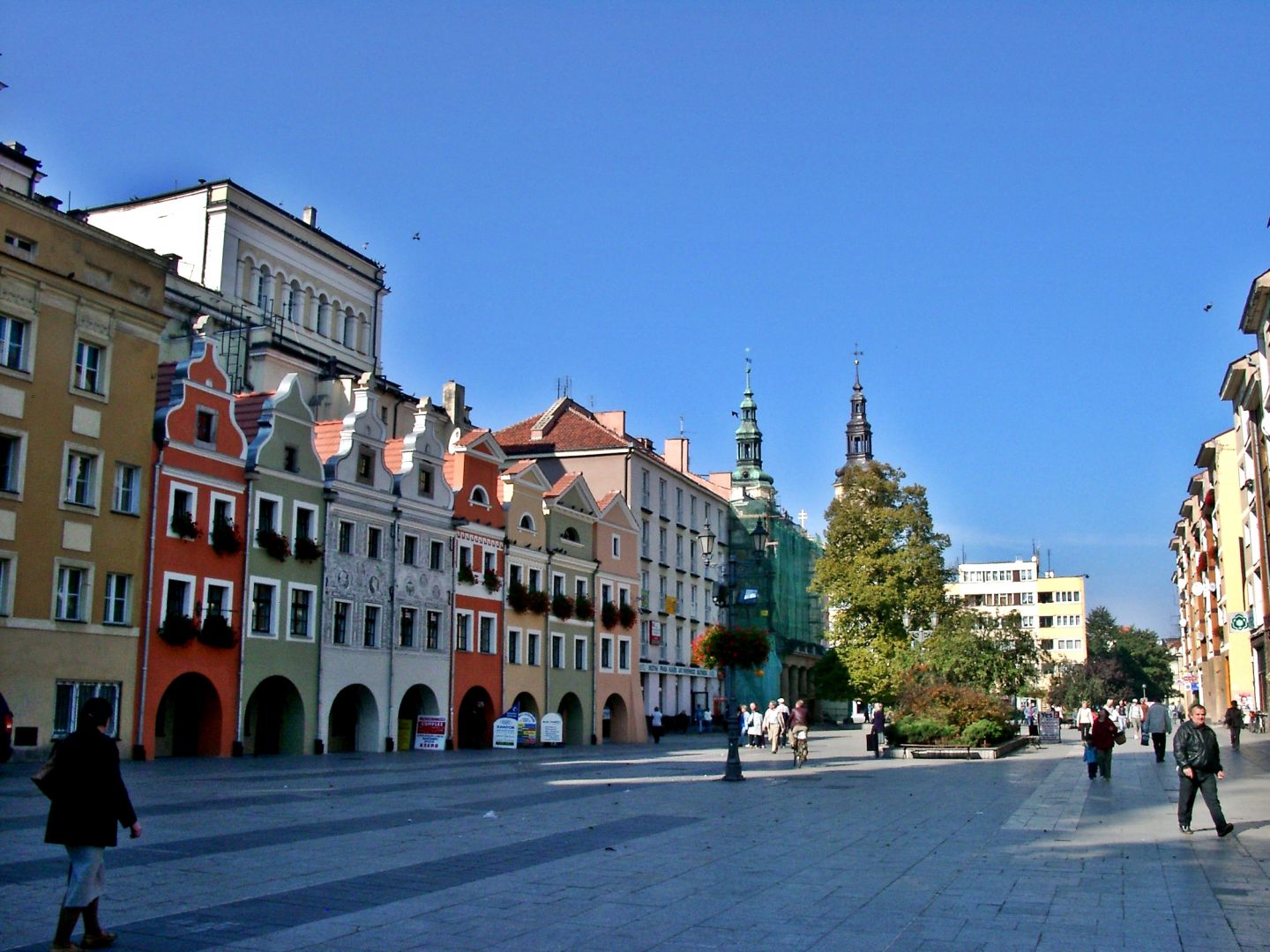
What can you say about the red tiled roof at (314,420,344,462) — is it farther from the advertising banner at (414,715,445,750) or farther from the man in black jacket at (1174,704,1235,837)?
the man in black jacket at (1174,704,1235,837)

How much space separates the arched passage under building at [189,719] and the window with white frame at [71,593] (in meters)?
4.06

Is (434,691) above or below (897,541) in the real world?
below

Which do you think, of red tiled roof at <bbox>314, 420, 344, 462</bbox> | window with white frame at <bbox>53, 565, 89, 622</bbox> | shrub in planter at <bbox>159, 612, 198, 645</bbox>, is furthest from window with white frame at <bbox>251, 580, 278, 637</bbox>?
window with white frame at <bbox>53, 565, 89, 622</bbox>

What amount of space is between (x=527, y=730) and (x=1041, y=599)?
→ 4043 inches

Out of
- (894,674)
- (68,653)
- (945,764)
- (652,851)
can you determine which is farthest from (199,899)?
(894,674)

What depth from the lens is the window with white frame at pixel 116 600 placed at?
31.1 metres

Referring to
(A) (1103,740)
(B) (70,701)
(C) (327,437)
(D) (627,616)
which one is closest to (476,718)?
(D) (627,616)

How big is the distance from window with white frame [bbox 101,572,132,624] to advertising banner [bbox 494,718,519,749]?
15.4 meters

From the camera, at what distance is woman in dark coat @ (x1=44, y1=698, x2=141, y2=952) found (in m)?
8.21

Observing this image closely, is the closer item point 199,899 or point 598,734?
point 199,899

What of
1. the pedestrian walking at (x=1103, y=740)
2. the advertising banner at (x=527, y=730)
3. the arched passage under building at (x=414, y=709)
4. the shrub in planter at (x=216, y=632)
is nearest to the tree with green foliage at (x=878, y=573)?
the advertising banner at (x=527, y=730)

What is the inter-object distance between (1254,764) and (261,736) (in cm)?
2830

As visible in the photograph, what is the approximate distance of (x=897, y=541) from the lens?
206ft

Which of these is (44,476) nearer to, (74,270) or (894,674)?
(74,270)
